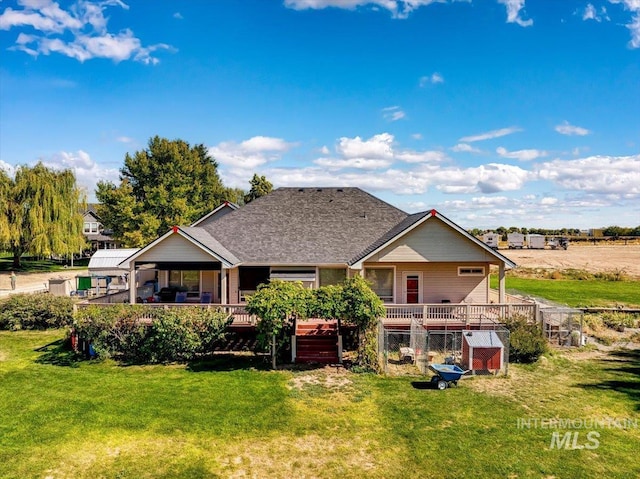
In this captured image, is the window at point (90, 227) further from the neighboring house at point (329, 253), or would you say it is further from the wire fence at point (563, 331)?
the wire fence at point (563, 331)

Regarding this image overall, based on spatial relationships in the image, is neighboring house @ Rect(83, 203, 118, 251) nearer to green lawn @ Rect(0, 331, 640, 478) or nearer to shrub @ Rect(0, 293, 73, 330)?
shrub @ Rect(0, 293, 73, 330)

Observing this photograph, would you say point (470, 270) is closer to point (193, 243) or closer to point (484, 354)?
point (484, 354)

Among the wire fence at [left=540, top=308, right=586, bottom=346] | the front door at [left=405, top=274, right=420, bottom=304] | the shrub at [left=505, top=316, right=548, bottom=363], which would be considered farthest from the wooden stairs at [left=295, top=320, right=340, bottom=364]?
the wire fence at [left=540, top=308, right=586, bottom=346]

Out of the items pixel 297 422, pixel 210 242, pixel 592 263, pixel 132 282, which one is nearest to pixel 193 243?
pixel 210 242

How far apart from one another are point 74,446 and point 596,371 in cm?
1948

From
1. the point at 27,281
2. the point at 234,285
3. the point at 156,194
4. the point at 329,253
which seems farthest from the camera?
the point at 156,194

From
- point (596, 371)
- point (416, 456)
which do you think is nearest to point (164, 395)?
point (416, 456)

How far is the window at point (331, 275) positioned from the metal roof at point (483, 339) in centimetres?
881

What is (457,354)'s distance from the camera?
2041 centimetres

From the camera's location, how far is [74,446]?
11680 millimetres

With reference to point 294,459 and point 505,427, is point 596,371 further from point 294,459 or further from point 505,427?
point 294,459

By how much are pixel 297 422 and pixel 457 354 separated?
10.2 meters

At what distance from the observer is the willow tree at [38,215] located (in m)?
51.3

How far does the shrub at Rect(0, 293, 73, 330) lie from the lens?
25.8m
